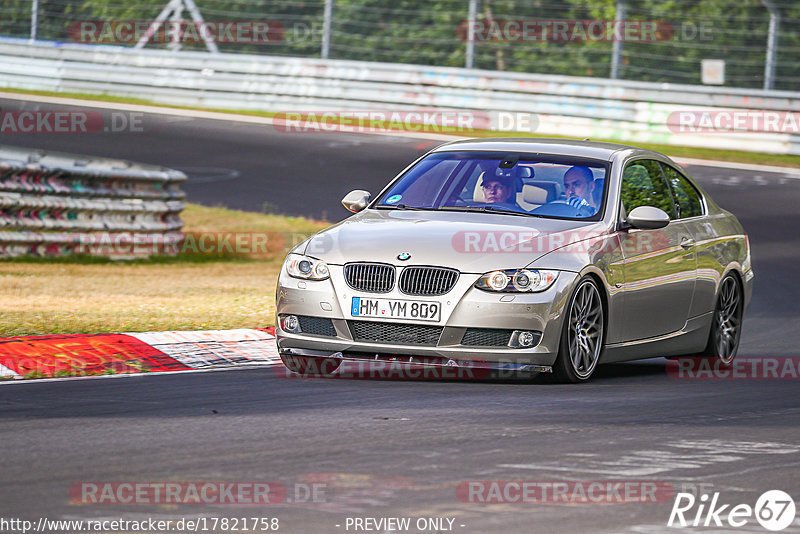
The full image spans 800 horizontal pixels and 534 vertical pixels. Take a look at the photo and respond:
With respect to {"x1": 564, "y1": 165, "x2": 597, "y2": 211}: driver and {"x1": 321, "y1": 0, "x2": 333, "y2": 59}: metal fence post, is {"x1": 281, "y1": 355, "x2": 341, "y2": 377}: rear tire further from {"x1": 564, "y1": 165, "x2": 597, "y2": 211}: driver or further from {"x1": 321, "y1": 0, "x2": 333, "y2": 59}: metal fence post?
{"x1": 321, "y1": 0, "x2": 333, "y2": 59}: metal fence post

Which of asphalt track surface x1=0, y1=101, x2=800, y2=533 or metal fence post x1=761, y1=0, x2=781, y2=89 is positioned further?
metal fence post x1=761, y1=0, x2=781, y2=89

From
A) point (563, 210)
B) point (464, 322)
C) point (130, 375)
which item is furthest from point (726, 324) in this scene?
point (130, 375)

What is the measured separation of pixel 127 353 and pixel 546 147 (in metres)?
3.17

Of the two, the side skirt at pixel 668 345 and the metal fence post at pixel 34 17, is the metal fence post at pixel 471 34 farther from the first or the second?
the side skirt at pixel 668 345

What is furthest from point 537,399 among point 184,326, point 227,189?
point 227,189

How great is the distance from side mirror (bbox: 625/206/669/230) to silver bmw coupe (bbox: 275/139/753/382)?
16mm

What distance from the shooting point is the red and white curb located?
9.62 metres

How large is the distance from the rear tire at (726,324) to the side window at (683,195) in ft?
1.88

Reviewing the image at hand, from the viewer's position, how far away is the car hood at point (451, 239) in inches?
364

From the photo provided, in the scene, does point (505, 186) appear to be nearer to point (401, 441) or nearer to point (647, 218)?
point (647, 218)

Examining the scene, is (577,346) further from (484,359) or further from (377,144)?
(377,144)

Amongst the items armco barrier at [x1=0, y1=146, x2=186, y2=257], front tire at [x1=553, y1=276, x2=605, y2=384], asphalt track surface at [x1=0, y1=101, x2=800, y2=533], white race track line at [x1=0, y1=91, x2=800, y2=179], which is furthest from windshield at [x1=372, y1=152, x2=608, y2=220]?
white race track line at [x1=0, y1=91, x2=800, y2=179]

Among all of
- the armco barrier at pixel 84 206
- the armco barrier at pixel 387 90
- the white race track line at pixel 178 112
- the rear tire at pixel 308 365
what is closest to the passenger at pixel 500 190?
the rear tire at pixel 308 365

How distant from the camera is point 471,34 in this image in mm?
29000
